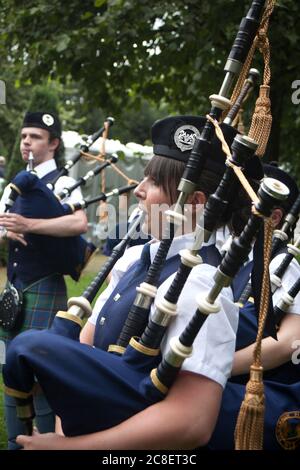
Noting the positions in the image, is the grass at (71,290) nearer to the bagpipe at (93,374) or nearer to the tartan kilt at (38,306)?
the tartan kilt at (38,306)

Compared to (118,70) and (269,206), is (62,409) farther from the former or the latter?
(118,70)

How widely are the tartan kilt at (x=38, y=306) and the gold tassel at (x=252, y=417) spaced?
101 inches

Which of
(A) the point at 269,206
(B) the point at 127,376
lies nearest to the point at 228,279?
(A) the point at 269,206

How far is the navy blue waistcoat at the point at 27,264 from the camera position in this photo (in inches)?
165

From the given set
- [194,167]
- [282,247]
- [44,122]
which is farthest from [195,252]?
[44,122]

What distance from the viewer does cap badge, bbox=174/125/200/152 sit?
6.66 feet

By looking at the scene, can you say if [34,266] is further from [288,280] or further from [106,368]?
[106,368]

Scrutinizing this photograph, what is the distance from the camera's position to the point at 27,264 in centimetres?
420

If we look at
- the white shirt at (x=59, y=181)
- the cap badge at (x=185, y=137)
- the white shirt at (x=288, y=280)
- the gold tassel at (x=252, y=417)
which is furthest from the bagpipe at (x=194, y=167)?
the white shirt at (x=59, y=181)

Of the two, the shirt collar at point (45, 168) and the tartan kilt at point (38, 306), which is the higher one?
the shirt collar at point (45, 168)

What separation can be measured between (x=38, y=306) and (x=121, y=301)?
220cm

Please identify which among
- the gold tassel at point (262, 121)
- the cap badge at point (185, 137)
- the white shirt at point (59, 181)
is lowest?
the white shirt at point (59, 181)
